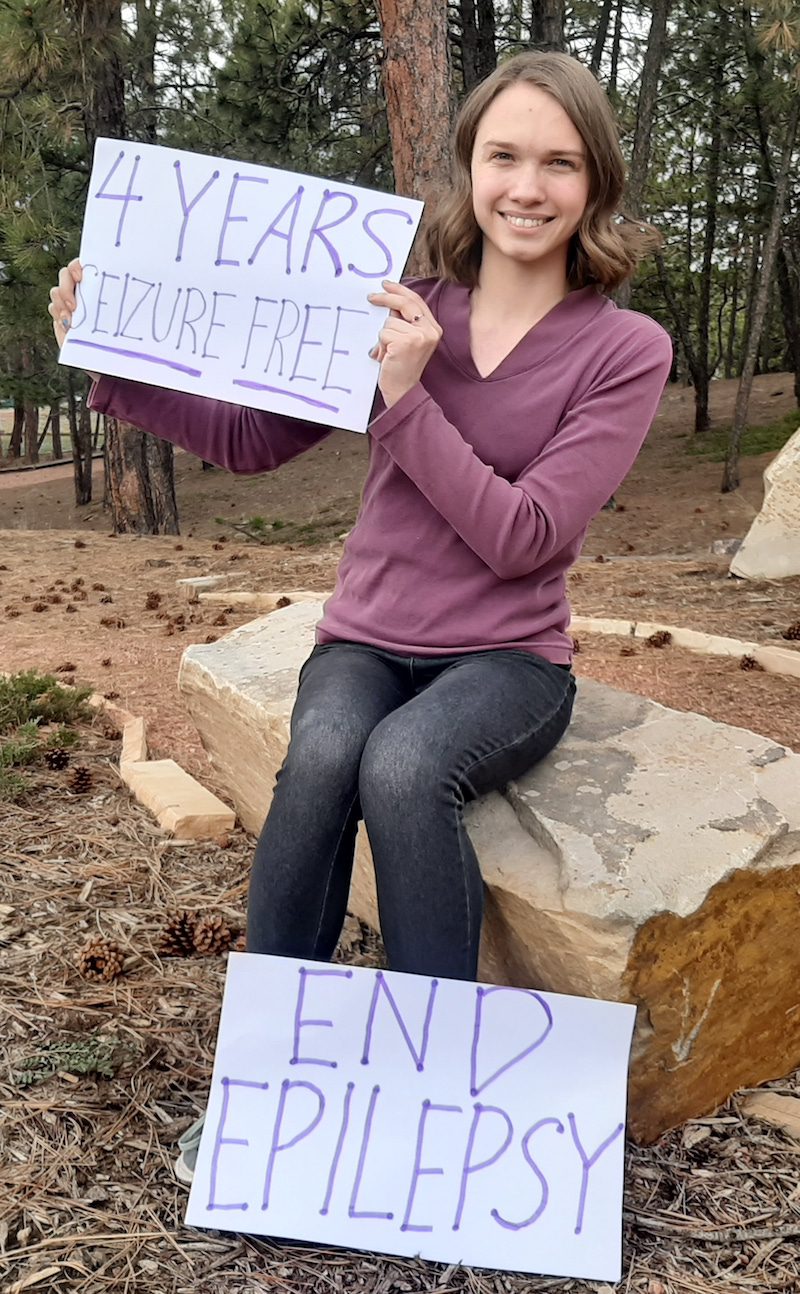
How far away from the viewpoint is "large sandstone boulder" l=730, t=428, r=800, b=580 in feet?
18.9

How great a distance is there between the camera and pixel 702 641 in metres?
4.44

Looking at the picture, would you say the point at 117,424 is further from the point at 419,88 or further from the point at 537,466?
the point at 537,466

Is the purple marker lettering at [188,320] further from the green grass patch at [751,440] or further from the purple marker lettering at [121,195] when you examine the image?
the green grass patch at [751,440]

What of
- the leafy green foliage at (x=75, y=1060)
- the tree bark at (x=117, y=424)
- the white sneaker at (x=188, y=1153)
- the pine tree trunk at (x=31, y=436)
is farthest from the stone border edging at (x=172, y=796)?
the pine tree trunk at (x=31, y=436)

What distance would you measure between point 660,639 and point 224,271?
285 centimetres

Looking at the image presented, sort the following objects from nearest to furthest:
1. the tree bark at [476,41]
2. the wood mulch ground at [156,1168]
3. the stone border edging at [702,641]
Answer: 1. the wood mulch ground at [156,1168]
2. the stone border edging at [702,641]
3. the tree bark at [476,41]

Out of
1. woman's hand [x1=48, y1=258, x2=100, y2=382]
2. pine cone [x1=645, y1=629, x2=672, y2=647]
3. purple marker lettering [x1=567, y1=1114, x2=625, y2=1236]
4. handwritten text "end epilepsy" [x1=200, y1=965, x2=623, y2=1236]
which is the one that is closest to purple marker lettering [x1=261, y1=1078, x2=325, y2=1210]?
handwritten text "end epilepsy" [x1=200, y1=965, x2=623, y2=1236]

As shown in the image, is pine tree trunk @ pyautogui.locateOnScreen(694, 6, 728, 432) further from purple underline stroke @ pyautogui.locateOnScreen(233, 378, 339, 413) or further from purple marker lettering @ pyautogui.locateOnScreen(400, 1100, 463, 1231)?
purple marker lettering @ pyautogui.locateOnScreen(400, 1100, 463, 1231)

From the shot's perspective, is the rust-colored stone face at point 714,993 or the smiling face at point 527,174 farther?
the smiling face at point 527,174

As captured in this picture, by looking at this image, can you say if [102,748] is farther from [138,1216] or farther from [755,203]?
[755,203]

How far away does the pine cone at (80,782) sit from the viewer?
3.03 meters

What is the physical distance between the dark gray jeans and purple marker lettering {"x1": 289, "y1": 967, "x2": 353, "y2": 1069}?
0.07m

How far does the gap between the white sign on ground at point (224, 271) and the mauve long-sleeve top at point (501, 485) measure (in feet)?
0.38

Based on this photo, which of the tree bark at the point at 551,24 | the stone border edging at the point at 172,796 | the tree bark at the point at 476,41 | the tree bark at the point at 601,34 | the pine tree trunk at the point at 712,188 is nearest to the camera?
the stone border edging at the point at 172,796
